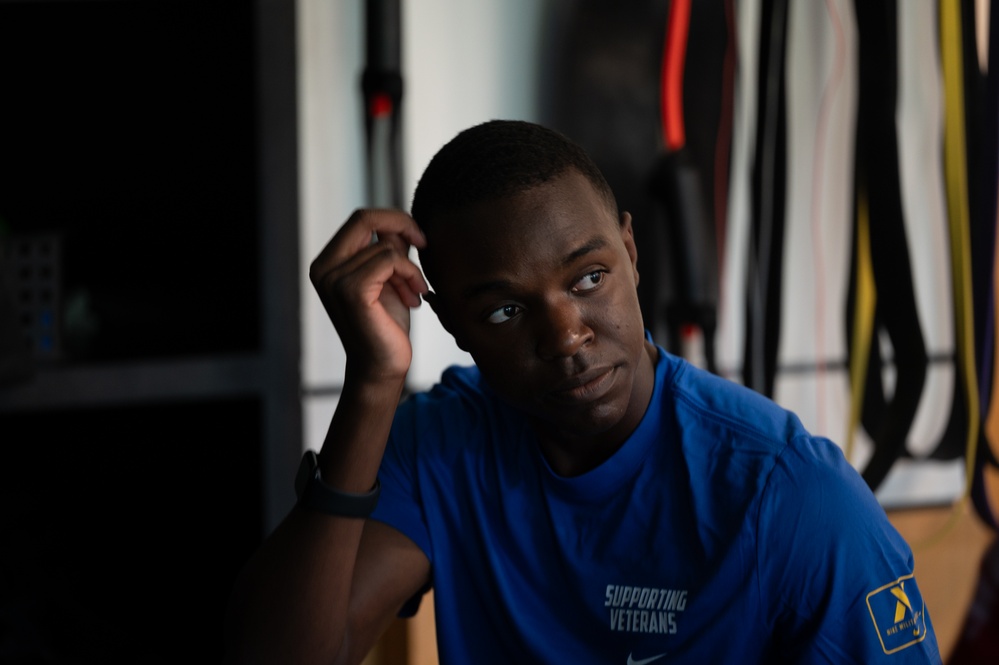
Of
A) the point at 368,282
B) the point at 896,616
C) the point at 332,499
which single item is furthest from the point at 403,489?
the point at 896,616

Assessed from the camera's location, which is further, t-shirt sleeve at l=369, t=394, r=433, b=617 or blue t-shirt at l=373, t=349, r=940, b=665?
t-shirt sleeve at l=369, t=394, r=433, b=617

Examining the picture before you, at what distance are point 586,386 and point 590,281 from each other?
0.30 ft

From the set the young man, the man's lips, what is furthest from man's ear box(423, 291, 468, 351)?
the man's lips

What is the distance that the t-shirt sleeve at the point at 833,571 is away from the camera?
0.71m

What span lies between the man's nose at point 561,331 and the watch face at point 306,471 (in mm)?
243

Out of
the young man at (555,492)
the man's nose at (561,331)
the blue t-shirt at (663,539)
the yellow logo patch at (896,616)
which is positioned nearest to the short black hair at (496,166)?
the young man at (555,492)

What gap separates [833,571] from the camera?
28.5 inches

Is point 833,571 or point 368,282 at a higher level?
point 368,282

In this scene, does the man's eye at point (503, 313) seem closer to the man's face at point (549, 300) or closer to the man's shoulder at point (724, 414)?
the man's face at point (549, 300)

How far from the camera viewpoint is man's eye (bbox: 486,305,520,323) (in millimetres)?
803

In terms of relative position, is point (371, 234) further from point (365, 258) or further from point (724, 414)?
point (724, 414)

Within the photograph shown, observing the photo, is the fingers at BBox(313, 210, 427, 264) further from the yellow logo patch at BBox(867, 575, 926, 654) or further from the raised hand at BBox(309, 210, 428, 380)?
the yellow logo patch at BBox(867, 575, 926, 654)

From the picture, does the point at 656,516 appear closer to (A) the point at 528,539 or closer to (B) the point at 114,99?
(A) the point at 528,539

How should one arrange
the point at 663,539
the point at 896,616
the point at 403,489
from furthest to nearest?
the point at 403,489 < the point at 663,539 < the point at 896,616
